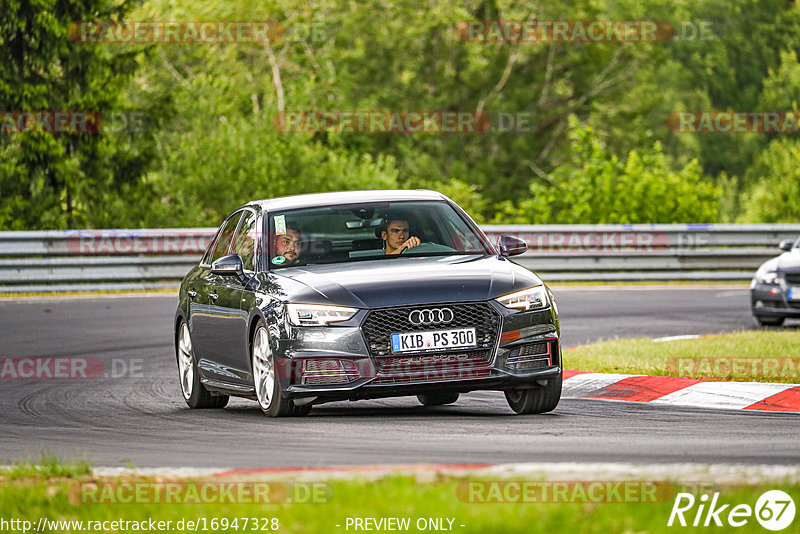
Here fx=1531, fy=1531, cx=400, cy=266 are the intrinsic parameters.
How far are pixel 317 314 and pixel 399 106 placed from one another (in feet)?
160

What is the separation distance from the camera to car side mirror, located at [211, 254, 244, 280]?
1091 centimetres

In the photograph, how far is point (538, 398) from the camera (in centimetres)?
1038

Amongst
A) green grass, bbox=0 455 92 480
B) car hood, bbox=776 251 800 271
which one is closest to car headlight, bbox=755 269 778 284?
car hood, bbox=776 251 800 271

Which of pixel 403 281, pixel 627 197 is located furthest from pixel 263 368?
pixel 627 197

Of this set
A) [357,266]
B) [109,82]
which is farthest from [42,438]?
[109,82]

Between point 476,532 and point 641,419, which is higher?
point 476,532

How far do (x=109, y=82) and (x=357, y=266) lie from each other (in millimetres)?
24497

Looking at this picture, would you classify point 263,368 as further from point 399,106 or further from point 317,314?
A: point 399,106

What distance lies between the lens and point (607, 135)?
5894 cm

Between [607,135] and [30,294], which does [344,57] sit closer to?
[607,135]

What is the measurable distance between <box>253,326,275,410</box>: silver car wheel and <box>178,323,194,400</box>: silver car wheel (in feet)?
5.47

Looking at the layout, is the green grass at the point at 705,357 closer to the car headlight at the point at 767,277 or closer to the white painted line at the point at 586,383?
the white painted line at the point at 586,383

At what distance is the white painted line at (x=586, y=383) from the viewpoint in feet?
40.1

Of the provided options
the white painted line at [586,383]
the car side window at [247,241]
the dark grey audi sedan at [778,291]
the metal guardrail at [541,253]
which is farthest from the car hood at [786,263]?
the car side window at [247,241]
